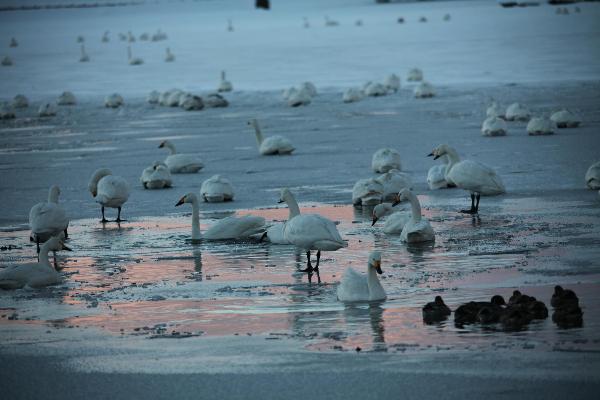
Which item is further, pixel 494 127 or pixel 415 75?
pixel 415 75

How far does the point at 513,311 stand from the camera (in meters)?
7.79

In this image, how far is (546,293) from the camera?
8703 millimetres

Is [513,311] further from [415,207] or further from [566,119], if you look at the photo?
[566,119]

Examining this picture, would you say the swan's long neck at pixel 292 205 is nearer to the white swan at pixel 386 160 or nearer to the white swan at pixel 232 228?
the white swan at pixel 232 228

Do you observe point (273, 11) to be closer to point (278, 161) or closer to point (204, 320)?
point (278, 161)

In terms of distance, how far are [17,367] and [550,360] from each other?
336cm

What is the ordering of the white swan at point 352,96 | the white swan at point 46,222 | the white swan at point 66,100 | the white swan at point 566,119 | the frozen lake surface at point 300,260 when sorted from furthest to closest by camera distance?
1. the white swan at point 66,100
2. the white swan at point 352,96
3. the white swan at point 566,119
4. the white swan at point 46,222
5. the frozen lake surface at point 300,260

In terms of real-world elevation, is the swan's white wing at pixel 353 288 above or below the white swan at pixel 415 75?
below

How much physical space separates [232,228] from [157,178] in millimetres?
4443

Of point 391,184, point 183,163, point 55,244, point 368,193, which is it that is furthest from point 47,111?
point 55,244

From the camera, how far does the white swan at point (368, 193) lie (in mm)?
13695

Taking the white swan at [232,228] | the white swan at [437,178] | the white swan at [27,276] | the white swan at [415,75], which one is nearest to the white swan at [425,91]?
the white swan at [415,75]

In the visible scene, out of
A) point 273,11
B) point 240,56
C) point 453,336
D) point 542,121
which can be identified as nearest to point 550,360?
point 453,336

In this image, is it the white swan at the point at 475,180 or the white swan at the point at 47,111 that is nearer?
the white swan at the point at 475,180
